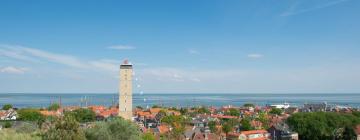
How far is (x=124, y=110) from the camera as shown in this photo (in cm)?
5856

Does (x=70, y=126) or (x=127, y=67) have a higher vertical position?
(x=127, y=67)

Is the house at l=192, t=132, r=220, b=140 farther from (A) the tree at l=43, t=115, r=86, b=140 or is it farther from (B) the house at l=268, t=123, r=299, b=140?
(A) the tree at l=43, t=115, r=86, b=140

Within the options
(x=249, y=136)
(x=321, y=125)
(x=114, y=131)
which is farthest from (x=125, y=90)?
(x=114, y=131)

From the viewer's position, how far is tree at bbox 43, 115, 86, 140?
77.9 feet

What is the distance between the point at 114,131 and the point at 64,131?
4.24m

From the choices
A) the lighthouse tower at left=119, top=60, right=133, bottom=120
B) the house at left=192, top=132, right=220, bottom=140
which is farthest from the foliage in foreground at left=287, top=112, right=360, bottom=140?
the lighthouse tower at left=119, top=60, right=133, bottom=120

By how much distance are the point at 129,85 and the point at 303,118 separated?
25.7m

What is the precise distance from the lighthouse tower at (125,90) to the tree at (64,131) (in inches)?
1274

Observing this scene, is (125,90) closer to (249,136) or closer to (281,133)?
(249,136)

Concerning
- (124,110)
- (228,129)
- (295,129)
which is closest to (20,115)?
(124,110)

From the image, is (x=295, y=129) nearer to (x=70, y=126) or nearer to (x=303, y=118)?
(x=303, y=118)

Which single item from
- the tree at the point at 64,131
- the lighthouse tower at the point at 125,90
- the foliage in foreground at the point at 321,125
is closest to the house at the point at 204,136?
the foliage in foreground at the point at 321,125

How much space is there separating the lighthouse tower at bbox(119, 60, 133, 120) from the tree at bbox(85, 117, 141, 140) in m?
29.9

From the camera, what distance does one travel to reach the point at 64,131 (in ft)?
79.2
